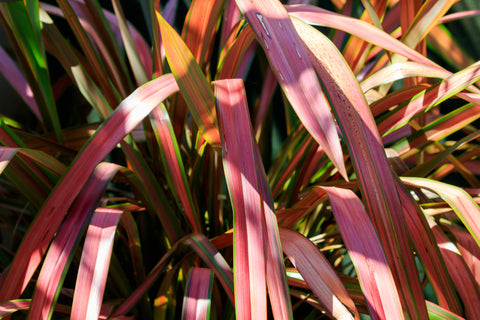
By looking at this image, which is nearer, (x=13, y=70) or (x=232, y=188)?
(x=232, y=188)

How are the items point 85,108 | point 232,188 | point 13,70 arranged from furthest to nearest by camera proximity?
point 85,108 < point 13,70 < point 232,188

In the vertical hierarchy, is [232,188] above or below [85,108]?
below

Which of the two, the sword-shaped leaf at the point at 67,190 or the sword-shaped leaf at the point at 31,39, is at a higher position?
the sword-shaped leaf at the point at 31,39

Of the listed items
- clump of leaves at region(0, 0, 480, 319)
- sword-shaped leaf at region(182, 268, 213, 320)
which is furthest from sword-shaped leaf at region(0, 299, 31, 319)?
sword-shaped leaf at region(182, 268, 213, 320)

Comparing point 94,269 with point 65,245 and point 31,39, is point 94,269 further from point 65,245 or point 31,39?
point 31,39

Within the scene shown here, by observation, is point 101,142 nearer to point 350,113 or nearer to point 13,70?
point 350,113

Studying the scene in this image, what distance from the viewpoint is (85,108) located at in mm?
803

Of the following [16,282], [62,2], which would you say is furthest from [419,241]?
[62,2]

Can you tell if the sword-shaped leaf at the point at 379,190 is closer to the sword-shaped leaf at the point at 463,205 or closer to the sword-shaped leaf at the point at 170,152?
the sword-shaped leaf at the point at 463,205

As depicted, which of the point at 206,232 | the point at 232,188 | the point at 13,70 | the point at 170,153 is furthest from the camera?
the point at 13,70

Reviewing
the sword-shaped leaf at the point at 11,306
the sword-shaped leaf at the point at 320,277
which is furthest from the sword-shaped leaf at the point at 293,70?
the sword-shaped leaf at the point at 11,306

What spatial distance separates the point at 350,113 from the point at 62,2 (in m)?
0.39

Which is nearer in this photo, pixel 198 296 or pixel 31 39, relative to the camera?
pixel 198 296

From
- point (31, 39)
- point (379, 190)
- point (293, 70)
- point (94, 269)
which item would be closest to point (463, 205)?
point (379, 190)
